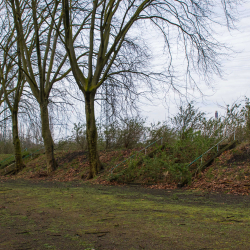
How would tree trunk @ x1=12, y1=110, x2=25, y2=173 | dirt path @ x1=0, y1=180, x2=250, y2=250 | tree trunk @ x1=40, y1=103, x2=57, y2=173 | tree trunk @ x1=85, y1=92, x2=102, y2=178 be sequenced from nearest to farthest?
dirt path @ x1=0, y1=180, x2=250, y2=250 → tree trunk @ x1=85, y1=92, x2=102, y2=178 → tree trunk @ x1=40, y1=103, x2=57, y2=173 → tree trunk @ x1=12, y1=110, x2=25, y2=173

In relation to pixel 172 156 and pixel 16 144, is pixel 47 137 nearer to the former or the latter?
pixel 16 144

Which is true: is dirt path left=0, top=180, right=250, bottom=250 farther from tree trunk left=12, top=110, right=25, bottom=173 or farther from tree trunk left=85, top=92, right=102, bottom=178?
tree trunk left=12, top=110, right=25, bottom=173

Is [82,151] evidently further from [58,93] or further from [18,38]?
[18,38]

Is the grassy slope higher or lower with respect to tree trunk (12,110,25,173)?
lower

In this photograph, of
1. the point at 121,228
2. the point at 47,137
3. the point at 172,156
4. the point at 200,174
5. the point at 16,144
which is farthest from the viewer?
the point at 16,144

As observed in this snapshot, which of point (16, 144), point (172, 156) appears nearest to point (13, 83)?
point (16, 144)

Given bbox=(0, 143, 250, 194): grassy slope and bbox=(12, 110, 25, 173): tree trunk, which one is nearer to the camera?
bbox=(0, 143, 250, 194): grassy slope

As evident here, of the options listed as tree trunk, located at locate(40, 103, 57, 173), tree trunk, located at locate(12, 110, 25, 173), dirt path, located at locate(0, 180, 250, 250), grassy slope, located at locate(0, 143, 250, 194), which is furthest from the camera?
tree trunk, located at locate(12, 110, 25, 173)

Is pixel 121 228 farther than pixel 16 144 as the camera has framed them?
No

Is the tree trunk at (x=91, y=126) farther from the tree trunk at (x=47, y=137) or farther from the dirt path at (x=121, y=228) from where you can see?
the dirt path at (x=121, y=228)

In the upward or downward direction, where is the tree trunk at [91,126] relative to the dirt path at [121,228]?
upward

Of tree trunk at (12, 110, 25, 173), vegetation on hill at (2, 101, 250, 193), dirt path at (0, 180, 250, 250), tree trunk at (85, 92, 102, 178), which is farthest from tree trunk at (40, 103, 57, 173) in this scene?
dirt path at (0, 180, 250, 250)

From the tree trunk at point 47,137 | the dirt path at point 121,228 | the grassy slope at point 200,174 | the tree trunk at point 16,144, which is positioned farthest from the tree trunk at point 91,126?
the tree trunk at point 16,144

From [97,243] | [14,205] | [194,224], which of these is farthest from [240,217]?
[14,205]
